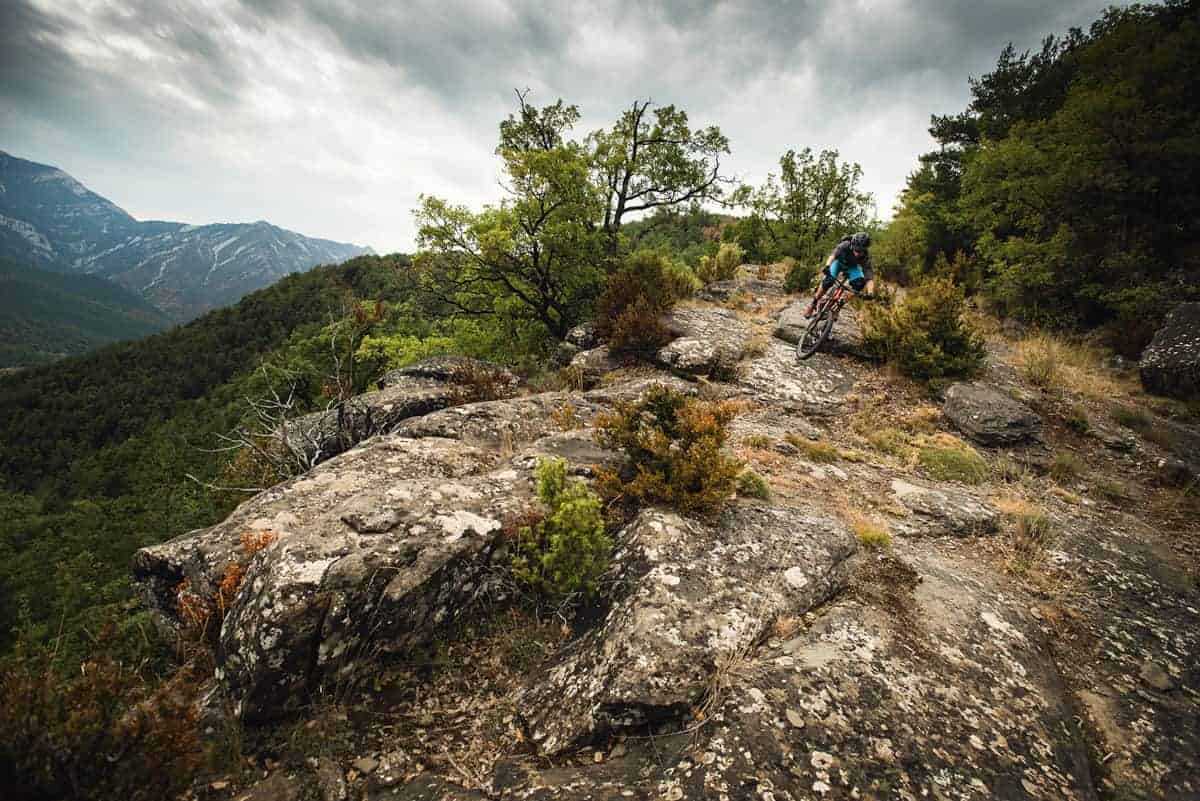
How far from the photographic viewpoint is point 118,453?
8019 centimetres

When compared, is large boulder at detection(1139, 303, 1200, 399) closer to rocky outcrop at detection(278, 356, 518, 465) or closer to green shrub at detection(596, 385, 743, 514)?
green shrub at detection(596, 385, 743, 514)

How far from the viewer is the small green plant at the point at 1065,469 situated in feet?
23.4

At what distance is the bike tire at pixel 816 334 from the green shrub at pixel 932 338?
1.20m

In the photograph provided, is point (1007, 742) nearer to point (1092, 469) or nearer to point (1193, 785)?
point (1193, 785)

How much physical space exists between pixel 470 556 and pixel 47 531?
68.1 metres

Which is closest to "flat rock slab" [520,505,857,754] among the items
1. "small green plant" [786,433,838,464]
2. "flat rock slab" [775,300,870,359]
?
"small green plant" [786,433,838,464]

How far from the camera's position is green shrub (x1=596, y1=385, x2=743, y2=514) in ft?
16.7

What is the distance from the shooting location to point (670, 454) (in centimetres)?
530

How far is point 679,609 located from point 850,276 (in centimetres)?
905

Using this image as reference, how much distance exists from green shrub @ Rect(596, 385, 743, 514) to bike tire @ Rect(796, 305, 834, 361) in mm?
5731

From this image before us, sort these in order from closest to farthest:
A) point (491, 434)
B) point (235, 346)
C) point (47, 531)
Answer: point (491, 434)
point (47, 531)
point (235, 346)

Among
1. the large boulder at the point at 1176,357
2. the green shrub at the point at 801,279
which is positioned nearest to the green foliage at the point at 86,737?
the large boulder at the point at 1176,357

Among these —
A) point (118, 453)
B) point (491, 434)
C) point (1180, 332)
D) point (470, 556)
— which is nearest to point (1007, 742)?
point (470, 556)

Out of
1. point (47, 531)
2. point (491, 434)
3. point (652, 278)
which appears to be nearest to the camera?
point (491, 434)
